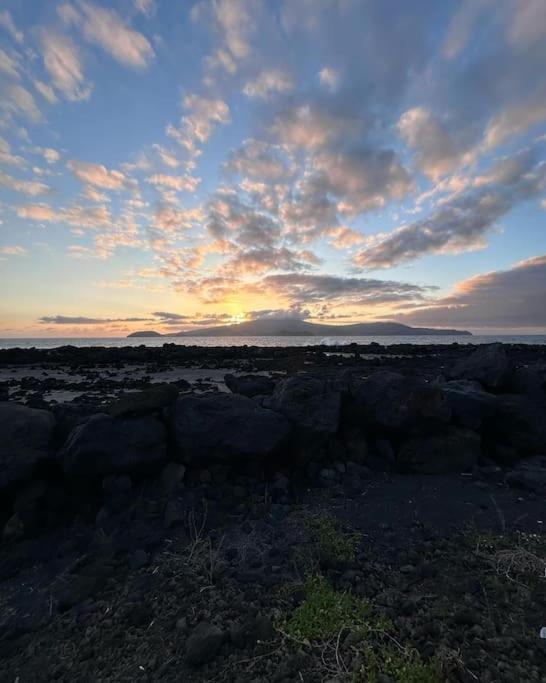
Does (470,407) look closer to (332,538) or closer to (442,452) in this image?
(442,452)

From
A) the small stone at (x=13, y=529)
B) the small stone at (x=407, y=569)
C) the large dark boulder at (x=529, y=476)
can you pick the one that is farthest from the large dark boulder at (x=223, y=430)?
the large dark boulder at (x=529, y=476)

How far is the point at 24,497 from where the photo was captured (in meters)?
4.96

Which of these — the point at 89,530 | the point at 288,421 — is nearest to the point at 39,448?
the point at 89,530

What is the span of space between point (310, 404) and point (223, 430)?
5.41 feet

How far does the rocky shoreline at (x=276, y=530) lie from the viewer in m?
2.86

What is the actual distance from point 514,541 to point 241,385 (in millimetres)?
7004

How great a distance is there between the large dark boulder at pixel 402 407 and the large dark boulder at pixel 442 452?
→ 0.91ft

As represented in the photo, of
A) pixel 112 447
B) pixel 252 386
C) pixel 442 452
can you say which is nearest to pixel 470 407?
pixel 442 452

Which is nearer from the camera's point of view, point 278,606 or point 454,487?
point 278,606

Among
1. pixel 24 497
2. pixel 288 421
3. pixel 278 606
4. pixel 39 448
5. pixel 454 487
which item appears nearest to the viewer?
pixel 278 606

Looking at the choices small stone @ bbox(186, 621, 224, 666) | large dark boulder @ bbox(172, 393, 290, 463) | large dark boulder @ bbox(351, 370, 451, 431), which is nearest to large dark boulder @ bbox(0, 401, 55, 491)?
large dark boulder @ bbox(172, 393, 290, 463)

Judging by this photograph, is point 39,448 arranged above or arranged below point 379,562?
above

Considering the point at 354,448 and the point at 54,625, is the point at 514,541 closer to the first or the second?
Result: the point at 354,448

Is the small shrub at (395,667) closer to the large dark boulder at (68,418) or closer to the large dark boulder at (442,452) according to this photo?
the large dark boulder at (442,452)
